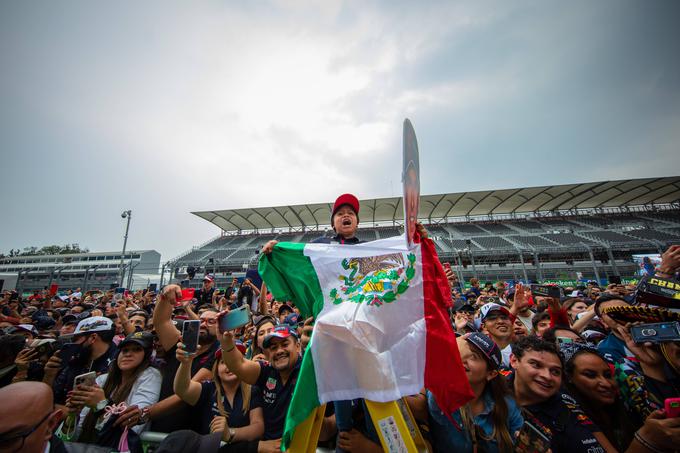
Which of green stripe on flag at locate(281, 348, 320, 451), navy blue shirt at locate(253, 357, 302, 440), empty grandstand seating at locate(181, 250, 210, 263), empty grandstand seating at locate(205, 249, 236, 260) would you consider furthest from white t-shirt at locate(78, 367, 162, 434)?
empty grandstand seating at locate(181, 250, 210, 263)

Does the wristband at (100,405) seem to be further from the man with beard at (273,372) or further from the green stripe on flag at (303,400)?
the green stripe on flag at (303,400)

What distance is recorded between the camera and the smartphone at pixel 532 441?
1489 mm

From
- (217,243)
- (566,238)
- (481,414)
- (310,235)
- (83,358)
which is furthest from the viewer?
(217,243)

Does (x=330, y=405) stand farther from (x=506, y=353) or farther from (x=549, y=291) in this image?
(x=549, y=291)

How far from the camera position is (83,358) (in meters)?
3.12

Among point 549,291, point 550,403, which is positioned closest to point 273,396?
point 550,403

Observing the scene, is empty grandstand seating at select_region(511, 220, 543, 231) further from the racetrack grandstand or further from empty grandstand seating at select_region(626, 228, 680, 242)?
empty grandstand seating at select_region(626, 228, 680, 242)

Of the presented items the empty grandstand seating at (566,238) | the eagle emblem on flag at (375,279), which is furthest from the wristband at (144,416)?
the empty grandstand seating at (566,238)

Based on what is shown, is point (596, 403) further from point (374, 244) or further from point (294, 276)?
point (294, 276)

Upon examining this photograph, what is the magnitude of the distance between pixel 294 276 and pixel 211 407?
1.45m

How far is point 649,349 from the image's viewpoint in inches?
78.5

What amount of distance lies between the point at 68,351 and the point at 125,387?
3.48 ft

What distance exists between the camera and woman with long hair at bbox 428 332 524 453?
1.98 m

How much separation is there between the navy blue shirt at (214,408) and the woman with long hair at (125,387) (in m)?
0.43
